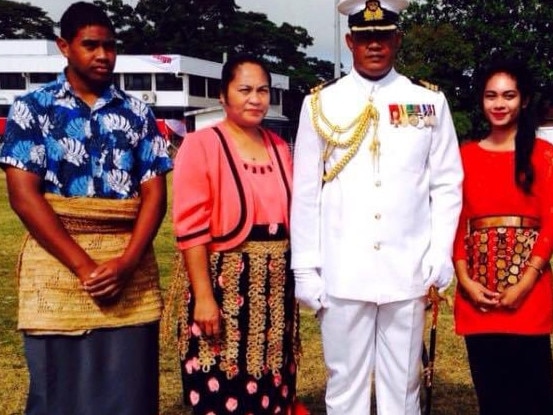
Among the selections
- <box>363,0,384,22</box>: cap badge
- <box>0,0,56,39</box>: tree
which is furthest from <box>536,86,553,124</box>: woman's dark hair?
<box>0,0,56,39</box>: tree

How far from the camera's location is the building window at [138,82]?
43.1 meters

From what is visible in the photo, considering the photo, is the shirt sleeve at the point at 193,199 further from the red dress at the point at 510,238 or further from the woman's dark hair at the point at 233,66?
the red dress at the point at 510,238

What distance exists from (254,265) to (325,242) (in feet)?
0.90

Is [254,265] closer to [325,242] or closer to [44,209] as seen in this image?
[325,242]

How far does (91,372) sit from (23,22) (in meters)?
56.4

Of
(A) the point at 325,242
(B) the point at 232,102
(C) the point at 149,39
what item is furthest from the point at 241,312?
(C) the point at 149,39

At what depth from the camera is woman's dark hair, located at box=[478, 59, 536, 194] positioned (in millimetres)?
2912

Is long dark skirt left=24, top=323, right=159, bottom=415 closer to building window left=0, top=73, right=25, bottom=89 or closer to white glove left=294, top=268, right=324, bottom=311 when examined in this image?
white glove left=294, top=268, right=324, bottom=311

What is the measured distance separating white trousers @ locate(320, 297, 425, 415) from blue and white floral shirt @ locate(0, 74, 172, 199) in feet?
2.91

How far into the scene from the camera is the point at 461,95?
86.0ft

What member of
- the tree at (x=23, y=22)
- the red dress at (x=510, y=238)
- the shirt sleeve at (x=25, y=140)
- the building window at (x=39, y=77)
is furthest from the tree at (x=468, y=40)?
the tree at (x=23, y=22)

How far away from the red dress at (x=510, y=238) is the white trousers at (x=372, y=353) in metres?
0.29

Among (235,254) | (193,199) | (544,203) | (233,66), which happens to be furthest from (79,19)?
(544,203)

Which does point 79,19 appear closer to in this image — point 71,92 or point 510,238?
point 71,92
